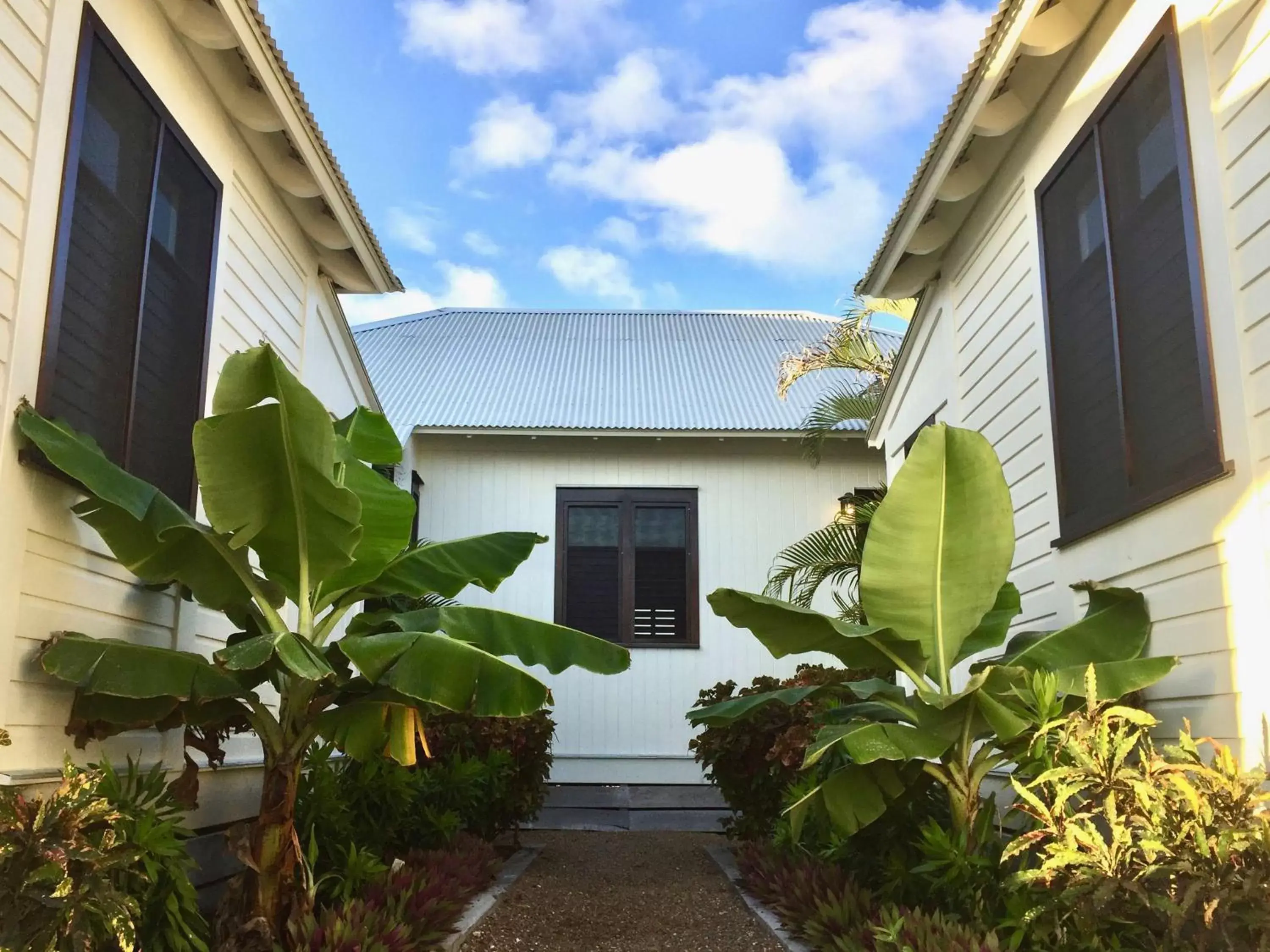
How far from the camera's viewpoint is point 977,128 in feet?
21.4

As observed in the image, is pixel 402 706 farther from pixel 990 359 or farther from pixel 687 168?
pixel 687 168

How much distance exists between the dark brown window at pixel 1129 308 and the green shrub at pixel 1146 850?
4.29 feet

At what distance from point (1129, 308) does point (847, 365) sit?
7.98 meters

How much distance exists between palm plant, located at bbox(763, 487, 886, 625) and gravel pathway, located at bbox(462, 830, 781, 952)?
2784 millimetres

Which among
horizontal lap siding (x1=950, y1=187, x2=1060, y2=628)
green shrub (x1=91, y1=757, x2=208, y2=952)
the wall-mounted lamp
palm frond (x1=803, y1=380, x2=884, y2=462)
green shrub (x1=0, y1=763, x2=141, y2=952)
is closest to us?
green shrub (x1=0, y1=763, x2=141, y2=952)

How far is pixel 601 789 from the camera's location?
12180 mm

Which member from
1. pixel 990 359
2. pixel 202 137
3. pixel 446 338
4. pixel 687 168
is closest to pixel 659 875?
pixel 990 359

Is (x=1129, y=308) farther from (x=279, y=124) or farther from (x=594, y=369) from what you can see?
(x=594, y=369)

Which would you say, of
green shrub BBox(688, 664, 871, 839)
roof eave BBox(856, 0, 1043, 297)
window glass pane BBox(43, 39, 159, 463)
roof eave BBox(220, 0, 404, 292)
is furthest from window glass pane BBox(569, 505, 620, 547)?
window glass pane BBox(43, 39, 159, 463)

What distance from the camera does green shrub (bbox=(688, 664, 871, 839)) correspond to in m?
7.82

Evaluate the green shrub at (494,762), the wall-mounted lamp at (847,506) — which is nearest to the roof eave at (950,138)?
the wall-mounted lamp at (847,506)

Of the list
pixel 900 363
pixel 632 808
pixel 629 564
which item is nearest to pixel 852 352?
pixel 900 363

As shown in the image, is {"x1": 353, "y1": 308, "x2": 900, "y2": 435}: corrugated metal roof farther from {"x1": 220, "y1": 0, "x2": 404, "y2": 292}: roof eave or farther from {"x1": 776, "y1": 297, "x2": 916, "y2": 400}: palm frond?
{"x1": 220, "y1": 0, "x2": 404, "y2": 292}: roof eave

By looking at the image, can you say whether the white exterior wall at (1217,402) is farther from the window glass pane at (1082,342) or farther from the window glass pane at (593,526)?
the window glass pane at (593,526)
